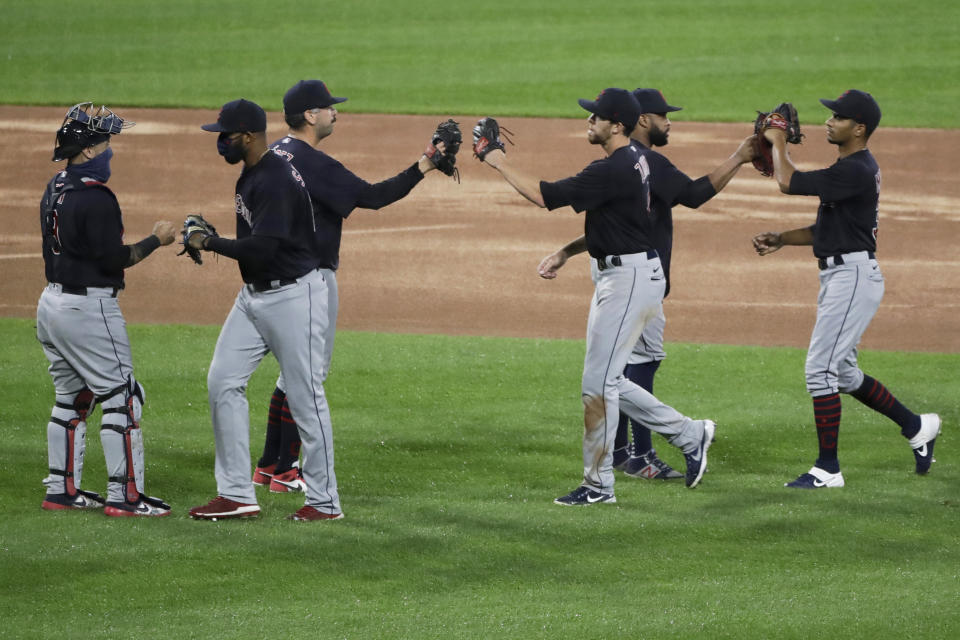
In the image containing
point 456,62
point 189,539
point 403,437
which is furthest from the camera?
point 456,62

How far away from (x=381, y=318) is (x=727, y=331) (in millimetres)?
2907

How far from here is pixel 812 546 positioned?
248 inches

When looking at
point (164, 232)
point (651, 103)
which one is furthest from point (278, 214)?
point (651, 103)

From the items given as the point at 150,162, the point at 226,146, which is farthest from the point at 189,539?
the point at 150,162

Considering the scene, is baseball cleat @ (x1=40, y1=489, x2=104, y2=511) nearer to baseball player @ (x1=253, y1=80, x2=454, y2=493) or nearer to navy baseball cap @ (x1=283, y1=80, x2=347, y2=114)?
baseball player @ (x1=253, y1=80, x2=454, y2=493)

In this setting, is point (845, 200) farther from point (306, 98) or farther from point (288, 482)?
point (288, 482)

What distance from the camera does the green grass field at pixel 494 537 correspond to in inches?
212

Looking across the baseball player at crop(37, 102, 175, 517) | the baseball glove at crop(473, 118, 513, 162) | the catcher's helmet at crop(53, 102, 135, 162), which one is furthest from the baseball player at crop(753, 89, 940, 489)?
the catcher's helmet at crop(53, 102, 135, 162)

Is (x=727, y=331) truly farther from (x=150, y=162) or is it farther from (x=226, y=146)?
(x=150, y=162)

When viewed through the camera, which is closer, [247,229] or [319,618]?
[319,618]

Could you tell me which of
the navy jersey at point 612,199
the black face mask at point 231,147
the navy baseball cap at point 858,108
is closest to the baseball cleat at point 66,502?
the black face mask at point 231,147

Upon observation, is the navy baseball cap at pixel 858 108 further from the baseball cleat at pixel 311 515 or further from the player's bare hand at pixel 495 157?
the baseball cleat at pixel 311 515

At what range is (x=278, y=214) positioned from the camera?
6.41 m

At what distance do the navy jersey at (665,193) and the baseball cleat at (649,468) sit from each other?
3.28 ft
